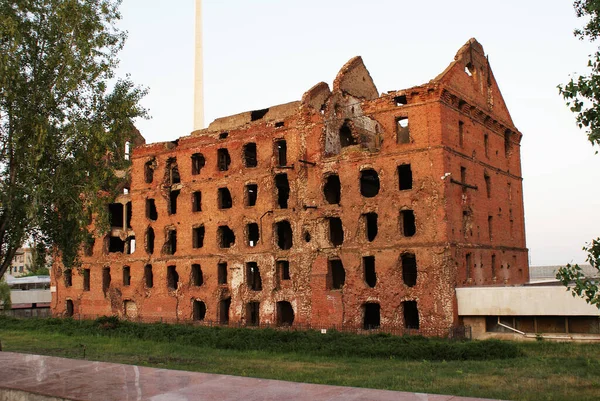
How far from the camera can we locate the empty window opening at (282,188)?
100.0 feet

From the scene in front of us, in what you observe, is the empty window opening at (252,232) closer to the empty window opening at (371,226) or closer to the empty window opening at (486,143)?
the empty window opening at (371,226)

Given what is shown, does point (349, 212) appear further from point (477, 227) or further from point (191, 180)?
point (191, 180)

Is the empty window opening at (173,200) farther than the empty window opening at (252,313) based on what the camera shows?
Yes

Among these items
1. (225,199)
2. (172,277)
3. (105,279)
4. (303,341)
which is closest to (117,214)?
(105,279)

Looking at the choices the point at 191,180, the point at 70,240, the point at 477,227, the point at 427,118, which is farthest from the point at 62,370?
the point at 191,180

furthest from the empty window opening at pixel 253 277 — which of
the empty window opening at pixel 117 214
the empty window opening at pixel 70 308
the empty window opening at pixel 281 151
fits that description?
the empty window opening at pixel 70 308

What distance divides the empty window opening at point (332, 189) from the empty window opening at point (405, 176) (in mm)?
3059

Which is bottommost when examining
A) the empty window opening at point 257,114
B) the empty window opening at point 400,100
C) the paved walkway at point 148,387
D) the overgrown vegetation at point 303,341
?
the overgrown vegetation at point 303,341

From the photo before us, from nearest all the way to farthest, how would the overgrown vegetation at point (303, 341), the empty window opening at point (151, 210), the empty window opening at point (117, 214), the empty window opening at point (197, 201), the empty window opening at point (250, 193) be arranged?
1. the overgrown vegetation at point (303, 341)
2. the empty window opening at point (250, 193)
3. the empty window opening at point (197, 201)
4. the empty window opening at point (151, 210)
5. the empty window opening at point (117, 214)

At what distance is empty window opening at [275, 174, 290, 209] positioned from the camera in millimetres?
30473

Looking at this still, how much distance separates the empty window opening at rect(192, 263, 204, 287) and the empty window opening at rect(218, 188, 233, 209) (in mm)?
3696

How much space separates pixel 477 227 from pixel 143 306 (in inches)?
771

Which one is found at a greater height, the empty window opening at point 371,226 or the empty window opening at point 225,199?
the empty window opening at point 225,199

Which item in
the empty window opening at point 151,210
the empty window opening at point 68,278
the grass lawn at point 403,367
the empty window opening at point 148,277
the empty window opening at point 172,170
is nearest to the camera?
the grass lawn at point 403,367
